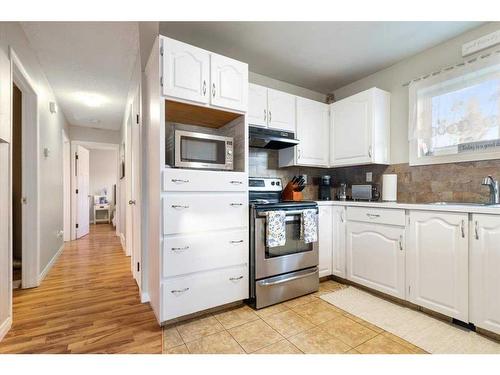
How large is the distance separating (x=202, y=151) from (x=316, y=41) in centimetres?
151

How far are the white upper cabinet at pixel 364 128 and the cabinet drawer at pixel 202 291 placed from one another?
1.75 m

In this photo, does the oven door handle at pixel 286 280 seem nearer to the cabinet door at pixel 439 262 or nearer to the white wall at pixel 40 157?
the cabinet door at pixel 439 262

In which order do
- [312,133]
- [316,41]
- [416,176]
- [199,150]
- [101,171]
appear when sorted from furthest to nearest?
1. [101,171]
2. [312,133]
3. [416,176]
4. [316,41]
5. [199,150]

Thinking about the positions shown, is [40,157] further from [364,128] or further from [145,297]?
[364,128]

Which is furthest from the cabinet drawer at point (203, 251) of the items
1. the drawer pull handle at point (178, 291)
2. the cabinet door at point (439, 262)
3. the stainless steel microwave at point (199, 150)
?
the cabinet door at point (439, 262)

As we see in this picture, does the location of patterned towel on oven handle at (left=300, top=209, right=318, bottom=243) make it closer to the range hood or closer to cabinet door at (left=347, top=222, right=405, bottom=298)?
cabinet door at (left=347, top=222, right=405, bottom=298)

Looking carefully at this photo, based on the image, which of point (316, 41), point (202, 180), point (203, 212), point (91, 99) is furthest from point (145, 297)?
point (91, 99)

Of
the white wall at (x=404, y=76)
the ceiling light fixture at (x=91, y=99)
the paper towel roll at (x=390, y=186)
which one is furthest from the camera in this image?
the ceiling light fixture at (x=91, y=99)

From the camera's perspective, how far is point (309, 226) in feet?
7.60

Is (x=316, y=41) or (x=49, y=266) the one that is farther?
(x=49, y=266)

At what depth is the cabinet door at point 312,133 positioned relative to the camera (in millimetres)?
2828
